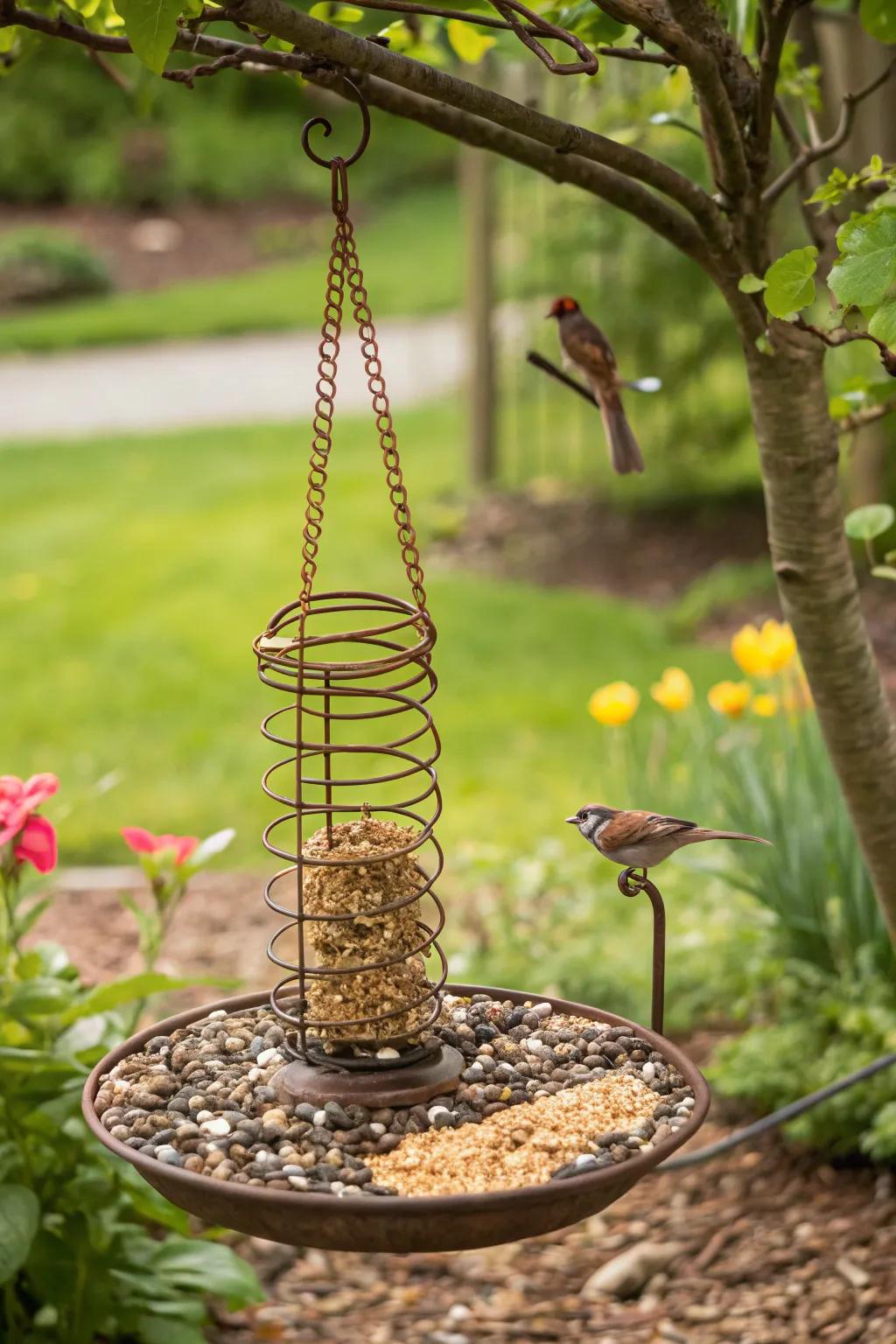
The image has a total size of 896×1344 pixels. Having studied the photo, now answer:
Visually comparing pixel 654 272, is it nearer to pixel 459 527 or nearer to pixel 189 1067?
pixel 459 527

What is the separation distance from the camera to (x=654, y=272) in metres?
7.86

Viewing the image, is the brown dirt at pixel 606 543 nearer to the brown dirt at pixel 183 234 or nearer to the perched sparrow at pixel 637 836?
the perched sparrow at pixel 637 836

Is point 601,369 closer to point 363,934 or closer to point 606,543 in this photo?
point 363,934

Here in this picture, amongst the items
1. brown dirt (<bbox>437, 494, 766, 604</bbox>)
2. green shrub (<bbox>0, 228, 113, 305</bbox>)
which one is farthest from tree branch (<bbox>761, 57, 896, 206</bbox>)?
green shrub (<bbox>0, 228, 113, 305</bbox>)

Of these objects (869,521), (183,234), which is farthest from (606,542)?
(183,234)

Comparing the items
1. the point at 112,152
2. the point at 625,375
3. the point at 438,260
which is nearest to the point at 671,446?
the point at 625,375

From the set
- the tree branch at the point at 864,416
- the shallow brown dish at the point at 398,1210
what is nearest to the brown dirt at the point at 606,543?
the tree branch at the point at 864,416

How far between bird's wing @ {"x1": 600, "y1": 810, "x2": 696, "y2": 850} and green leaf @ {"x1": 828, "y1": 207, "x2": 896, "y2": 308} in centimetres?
70

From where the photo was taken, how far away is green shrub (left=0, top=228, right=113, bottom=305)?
14352 millimetres

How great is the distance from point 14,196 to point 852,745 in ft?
52.6

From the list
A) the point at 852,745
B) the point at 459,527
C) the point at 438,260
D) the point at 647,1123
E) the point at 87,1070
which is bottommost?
the point at 87,1070

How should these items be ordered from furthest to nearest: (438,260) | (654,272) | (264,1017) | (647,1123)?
(438,260), (654,272), (264,1017), (647,1123)

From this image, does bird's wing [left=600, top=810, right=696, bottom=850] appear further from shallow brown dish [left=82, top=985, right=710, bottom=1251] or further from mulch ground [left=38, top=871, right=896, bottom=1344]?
mulch ground [left=38, top=871, right=896, bottom=1344]

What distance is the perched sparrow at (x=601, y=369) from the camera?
2414mm
